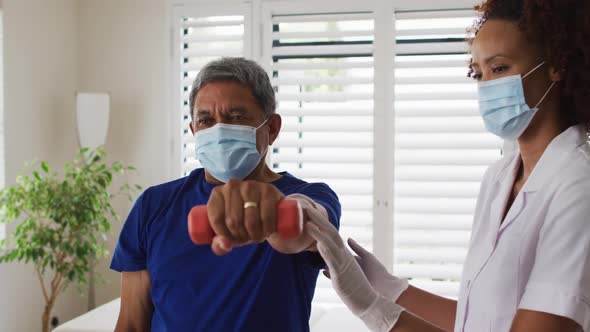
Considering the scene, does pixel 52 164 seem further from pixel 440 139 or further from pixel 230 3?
pixel 440 139

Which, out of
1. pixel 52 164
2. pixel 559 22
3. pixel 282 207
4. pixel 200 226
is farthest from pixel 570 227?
pixel 52 164

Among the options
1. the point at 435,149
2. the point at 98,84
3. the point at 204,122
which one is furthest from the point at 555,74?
the point at 98,84

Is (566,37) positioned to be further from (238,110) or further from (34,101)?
(34,101)

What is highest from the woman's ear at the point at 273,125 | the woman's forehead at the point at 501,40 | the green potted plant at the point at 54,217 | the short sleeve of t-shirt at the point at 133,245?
the woman's forehead at the point at 501,40

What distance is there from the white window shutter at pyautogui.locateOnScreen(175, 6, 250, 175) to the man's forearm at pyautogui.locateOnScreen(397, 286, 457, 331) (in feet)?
9.01

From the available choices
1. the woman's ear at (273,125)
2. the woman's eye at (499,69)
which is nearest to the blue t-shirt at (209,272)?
the woman's ear at (273,125)

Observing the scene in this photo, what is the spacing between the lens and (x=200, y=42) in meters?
4.12

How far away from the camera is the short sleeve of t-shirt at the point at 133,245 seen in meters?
1.40

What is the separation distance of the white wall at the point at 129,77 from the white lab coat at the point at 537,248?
315cm

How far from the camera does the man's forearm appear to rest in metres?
1.54

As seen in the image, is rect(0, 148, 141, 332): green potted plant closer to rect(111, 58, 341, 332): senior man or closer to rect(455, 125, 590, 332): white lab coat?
rect(111, 58, 341, 332): senior man

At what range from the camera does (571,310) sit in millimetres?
1079

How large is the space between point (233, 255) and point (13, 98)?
2.97 metres

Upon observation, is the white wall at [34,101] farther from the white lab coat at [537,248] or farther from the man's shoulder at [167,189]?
the white lab coat at [537,248]
